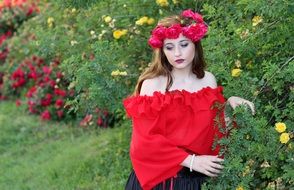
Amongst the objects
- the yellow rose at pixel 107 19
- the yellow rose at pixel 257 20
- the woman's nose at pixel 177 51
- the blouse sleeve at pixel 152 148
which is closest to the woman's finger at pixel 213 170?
the blouse sleeve at pixel 152 148

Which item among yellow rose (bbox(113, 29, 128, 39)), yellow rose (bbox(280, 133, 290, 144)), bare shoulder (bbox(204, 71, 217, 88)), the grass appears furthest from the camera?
the grass

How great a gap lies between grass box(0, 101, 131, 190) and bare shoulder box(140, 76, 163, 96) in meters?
1.97

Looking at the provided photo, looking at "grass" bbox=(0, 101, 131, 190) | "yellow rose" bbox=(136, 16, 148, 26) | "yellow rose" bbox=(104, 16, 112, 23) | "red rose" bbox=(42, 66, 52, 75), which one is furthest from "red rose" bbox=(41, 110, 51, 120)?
"yellow rose" bbox=(136, 16, 148, 26)

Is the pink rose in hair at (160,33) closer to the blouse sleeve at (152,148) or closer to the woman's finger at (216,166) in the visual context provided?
the blouse sleeve at (152,148)

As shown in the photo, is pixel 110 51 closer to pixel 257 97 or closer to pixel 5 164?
pixel 257 97

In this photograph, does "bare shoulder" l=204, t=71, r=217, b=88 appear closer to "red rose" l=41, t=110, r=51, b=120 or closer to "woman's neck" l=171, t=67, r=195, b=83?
"woman's neck" l=171, t=67, r=195, b=83

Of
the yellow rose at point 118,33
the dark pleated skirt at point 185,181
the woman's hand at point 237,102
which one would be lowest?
the dark pleated skirt at point 185,181

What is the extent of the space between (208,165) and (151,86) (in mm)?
449

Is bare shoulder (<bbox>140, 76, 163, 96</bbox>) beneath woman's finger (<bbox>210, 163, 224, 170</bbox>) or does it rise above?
above

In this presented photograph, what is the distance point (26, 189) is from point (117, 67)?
1.73 meters

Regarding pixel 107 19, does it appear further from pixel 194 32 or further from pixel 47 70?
pixel 47 70

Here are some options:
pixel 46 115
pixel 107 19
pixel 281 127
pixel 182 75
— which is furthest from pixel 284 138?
pixel 46 115

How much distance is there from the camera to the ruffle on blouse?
2.81 metres

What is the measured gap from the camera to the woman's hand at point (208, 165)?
9.05 ft
